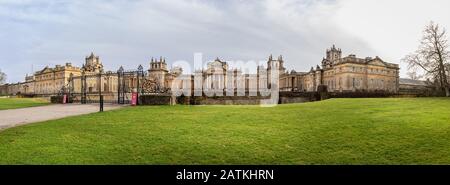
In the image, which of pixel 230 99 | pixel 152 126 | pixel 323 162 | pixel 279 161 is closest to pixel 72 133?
pixel 152 126

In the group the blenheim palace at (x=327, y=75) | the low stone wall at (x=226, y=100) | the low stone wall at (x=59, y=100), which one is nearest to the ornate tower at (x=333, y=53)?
the blenheim palace at (x=327, y=75)

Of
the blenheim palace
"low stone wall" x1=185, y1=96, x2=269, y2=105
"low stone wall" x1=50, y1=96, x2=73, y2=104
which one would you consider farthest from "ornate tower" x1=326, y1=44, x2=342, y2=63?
"low stone wall" x1=50, y1=96, x2=73, y2=104

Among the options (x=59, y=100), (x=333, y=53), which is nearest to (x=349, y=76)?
(x=333, y=53)

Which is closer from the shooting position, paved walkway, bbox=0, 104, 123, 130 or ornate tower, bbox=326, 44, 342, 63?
paved walkway, bbox=0, 104, 123, 130

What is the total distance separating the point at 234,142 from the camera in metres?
7.71

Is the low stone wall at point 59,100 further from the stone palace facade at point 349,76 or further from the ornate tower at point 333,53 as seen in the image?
the ornate tower at point 333,53

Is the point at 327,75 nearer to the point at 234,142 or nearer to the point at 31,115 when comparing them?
the point at 31,115

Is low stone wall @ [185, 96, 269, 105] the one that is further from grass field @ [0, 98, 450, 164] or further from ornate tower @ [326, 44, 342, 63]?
ornate tower @ [326, 44, 342, 63]

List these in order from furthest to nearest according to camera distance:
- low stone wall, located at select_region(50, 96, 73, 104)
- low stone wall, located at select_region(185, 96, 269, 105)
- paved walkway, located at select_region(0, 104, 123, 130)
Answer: low stone wall, located at select_region(50, 96, 73, 104) → low stone wall, located at select_region(185, 96, 269, 105) → paved walkway, located at select_region(0, 104, 123, 130)

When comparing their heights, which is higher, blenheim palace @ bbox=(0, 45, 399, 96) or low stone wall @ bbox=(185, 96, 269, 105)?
blenheim palace @ bbox=(0, 45, 399, 96)

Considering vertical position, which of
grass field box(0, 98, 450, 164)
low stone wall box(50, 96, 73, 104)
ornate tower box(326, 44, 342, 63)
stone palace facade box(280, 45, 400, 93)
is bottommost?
grass field box(0, 98, 450, 164)

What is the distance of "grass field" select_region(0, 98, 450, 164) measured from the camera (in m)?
6.49
